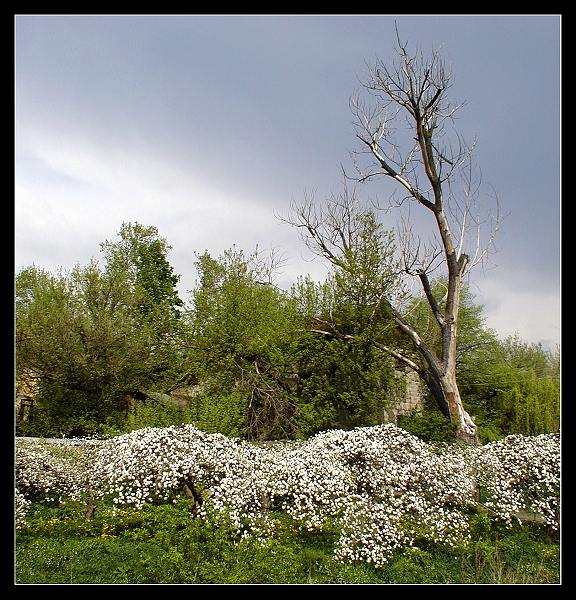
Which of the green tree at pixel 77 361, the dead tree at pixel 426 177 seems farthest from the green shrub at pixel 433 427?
the green tree at pixel 77 361

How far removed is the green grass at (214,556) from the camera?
4066mm

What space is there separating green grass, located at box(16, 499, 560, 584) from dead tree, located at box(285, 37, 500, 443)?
178 cm

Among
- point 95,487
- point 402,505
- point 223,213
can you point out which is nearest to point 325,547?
point 402,505

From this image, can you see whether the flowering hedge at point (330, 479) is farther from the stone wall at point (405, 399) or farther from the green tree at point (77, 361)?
the stone wall at point (405, 399)

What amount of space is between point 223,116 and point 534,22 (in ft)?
8.58

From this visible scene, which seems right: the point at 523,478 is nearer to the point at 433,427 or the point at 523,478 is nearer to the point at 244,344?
the point at 433,427

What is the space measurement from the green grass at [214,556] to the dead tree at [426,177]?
5.83ft

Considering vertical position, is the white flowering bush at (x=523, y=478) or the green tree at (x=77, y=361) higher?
the green tree at (x=77, y=361)

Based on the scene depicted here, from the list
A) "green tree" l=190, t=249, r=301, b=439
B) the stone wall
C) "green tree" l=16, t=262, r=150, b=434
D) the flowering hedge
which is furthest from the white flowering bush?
"green tree" l=16, t=262, r=150, b=434

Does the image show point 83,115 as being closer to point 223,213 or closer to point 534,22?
point 223,213

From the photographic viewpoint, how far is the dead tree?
580 cm

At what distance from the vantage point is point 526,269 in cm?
550

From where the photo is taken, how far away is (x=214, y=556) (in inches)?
163

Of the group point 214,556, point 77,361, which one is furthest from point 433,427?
point 77,361
